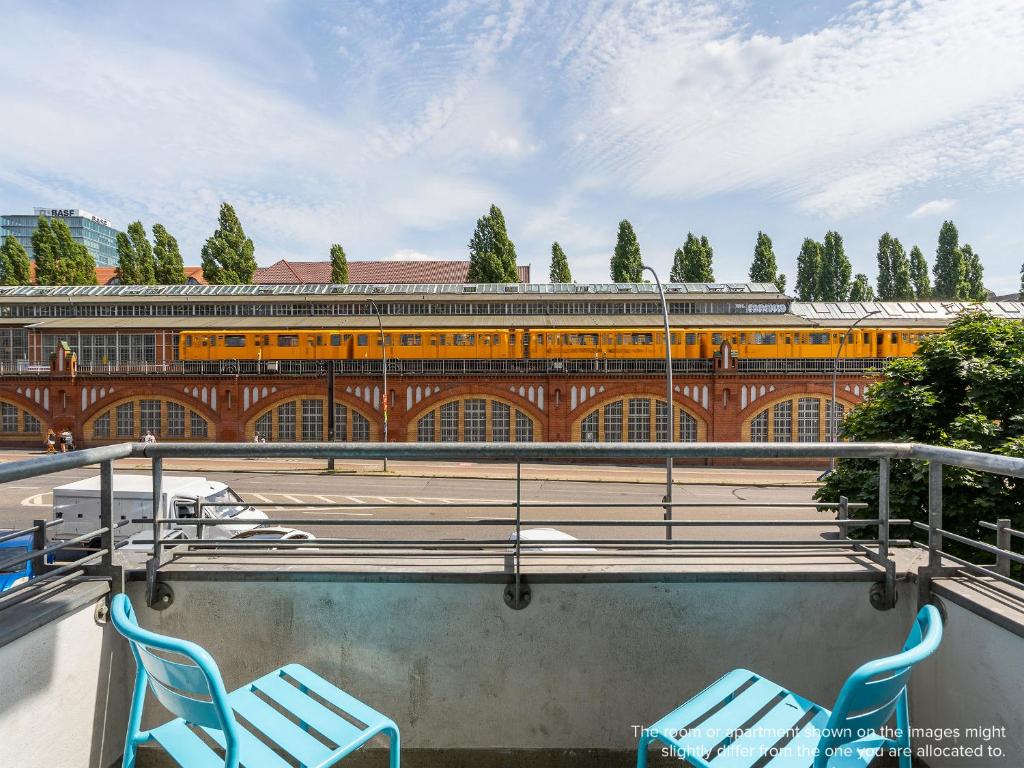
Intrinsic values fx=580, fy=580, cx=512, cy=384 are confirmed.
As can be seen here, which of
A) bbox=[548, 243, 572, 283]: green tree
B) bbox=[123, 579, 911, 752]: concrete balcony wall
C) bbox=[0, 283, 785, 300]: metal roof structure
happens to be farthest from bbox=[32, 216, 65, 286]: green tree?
bbox=[123, 579, 911, 752]: concrete balcony wall

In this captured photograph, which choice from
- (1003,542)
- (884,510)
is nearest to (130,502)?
(884,510)

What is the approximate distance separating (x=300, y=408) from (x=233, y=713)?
35.6m

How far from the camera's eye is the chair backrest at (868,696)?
6.47ft

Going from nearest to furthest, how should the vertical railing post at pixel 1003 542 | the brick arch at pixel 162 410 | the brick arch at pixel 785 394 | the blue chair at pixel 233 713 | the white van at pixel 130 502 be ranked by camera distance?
the blue chair at pixel 233 713
the vertical railing post at pixel 1003 542
the white van at pixel 130 502
the brick arch at pixel 785 394
the brick arch at pixel 162 410

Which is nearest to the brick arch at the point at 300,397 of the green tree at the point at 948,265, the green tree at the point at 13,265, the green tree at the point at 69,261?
the green tree at the point at 69,261

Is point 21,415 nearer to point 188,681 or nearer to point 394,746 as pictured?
point 188,681

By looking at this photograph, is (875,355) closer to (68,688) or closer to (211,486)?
(211,486)

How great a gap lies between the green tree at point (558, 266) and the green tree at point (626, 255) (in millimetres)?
4739

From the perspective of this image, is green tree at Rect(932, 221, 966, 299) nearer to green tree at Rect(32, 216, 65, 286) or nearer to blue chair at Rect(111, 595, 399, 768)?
blue chair at Rect(111, 595, 399, 768)

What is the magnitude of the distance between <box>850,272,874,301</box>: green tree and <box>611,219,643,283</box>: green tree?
89.2 ft

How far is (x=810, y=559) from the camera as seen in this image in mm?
3443

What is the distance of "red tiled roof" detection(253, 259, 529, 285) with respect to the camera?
6656 cm

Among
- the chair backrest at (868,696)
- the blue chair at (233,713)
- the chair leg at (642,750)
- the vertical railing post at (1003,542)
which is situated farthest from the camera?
the vertical railing post at (1003,542)

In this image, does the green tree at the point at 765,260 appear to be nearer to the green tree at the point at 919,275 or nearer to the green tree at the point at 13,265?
the green tree at the point at 919,275
